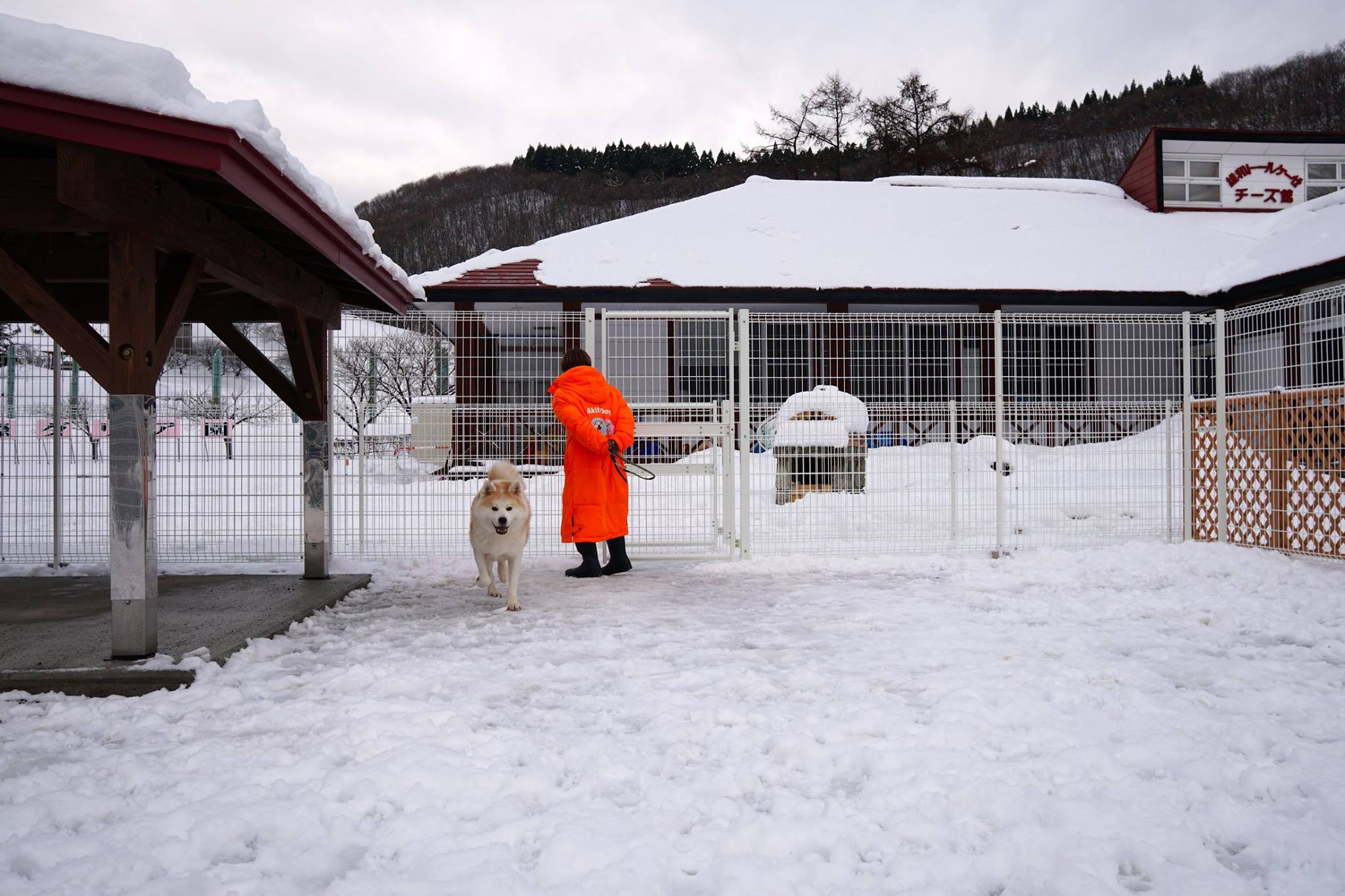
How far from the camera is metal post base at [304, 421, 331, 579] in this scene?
5.85 m

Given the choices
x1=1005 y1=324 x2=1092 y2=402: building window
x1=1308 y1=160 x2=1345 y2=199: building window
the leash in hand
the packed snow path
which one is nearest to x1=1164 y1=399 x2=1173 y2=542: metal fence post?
x1=1005 y1=324 x2=1092 y2=402: building window

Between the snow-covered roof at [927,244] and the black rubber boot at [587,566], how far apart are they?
9.88m

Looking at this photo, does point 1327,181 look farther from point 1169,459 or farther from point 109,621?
point 109,621

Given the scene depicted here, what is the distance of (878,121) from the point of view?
128 ft

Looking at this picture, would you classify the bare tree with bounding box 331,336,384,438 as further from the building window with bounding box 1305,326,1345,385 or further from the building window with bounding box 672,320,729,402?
the building window with bounding box 1305,326,1345,385

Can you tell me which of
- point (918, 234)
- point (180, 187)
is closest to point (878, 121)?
point (918, 234)

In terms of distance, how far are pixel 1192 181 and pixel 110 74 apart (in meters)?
23.0

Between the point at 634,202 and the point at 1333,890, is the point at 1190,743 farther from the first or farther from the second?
the point at 634,202

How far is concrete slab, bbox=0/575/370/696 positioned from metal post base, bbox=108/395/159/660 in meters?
0.13

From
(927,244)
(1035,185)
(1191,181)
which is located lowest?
(927,244)

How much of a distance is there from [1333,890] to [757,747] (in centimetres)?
153

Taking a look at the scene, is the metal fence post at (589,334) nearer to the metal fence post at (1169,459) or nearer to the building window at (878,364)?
the building window at (878,364)

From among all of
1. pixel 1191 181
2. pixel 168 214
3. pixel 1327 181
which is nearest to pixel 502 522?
pixel 168 214

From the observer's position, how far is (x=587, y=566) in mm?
6277
